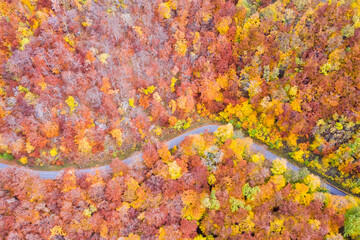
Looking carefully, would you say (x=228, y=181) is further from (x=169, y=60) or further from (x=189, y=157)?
(x=169, y=60)

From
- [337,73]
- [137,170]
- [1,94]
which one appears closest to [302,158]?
[337,73]

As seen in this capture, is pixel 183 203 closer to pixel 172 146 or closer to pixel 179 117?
pixel 172 146

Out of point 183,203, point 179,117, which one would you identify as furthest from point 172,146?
point 183,203

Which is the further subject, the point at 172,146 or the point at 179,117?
the point at 179,117

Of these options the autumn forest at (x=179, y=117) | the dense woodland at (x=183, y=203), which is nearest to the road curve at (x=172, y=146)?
the autumn forest at (x=179, y=117)

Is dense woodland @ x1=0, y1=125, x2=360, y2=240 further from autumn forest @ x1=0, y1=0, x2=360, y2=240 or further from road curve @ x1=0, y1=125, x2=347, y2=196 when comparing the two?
road curve @ x1=0, y1=125, x2=347, y2=196

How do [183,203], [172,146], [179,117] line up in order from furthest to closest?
[179,117]
[172,146]
[183,203]

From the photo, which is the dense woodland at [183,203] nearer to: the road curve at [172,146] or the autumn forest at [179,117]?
the autumn forest at [179,117]
